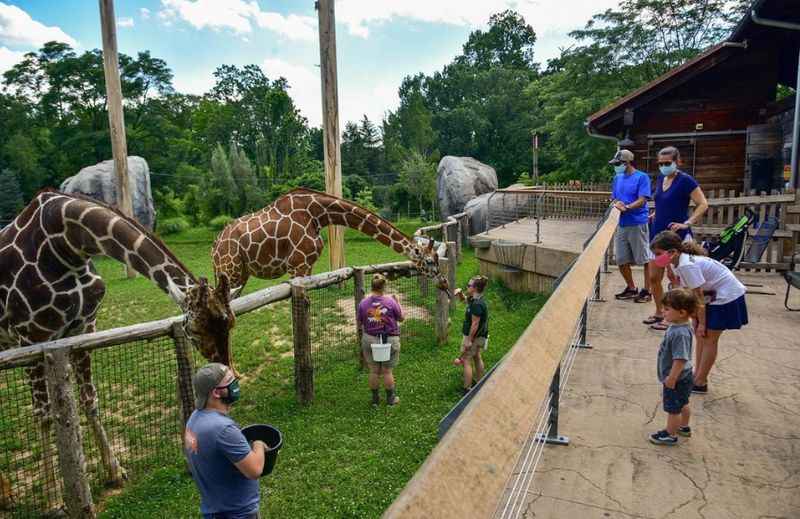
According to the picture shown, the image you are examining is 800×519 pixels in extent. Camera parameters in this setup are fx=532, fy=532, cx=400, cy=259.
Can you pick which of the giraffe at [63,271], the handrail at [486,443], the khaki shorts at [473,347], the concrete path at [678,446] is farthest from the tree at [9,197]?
the handrail at [486,443]

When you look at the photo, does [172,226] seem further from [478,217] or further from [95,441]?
[95,441]

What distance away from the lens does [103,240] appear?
14.9 feet

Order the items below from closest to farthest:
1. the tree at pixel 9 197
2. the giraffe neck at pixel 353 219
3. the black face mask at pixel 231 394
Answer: the black face mask at pixel 231 394 → the giraffe neck at pixel 353 219 → the tree at pixel 9 197

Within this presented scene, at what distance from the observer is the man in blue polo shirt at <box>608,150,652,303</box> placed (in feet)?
21.1

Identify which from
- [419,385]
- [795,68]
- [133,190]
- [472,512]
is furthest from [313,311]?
[133,190]

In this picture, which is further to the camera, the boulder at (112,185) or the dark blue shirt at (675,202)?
the boulder at (112,185)

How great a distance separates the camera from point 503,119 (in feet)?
138

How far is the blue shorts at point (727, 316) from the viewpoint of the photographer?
3.90m

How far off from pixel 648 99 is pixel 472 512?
1553 cm

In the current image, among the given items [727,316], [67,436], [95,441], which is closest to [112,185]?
[95,441]

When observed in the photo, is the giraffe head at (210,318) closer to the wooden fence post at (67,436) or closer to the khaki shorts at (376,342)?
the wooden fence post at (67,436)

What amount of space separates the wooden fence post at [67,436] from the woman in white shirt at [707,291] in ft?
14.9

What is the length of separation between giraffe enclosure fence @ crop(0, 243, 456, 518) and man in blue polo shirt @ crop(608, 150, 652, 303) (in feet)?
9.19

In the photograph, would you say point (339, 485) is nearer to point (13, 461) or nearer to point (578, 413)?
point (578, 413)
